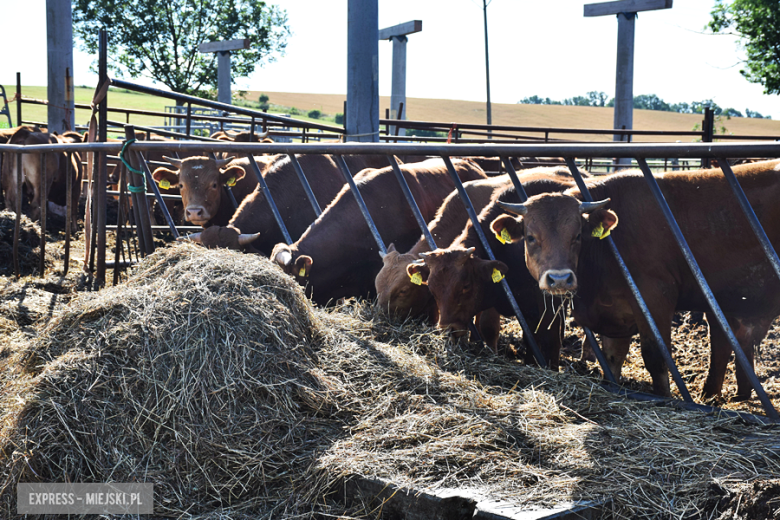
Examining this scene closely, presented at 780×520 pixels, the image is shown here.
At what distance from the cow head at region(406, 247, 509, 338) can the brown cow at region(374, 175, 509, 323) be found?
0.18 meters

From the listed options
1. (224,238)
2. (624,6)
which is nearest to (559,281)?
(224,238)

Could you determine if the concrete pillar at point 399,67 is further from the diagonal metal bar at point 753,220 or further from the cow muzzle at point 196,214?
the diagonal metal bar at point 753,220

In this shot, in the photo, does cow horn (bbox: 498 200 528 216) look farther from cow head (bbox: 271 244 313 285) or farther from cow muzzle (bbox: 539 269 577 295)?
cow head (bbox: 271 244 313 285)

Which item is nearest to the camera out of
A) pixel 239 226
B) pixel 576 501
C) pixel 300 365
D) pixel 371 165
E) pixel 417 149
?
pixel 576 501

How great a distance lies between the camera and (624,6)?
47.3 feet

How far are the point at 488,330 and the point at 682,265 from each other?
1625 millimetres

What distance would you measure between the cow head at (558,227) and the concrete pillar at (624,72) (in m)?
11.0

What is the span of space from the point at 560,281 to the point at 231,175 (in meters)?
4.81

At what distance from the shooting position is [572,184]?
18.7ft

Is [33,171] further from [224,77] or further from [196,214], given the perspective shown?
[224,77]

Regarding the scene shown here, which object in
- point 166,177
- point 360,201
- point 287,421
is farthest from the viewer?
point 166,177

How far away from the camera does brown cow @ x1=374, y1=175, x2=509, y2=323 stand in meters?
5.03

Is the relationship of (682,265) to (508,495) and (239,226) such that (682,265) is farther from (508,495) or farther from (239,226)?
(239,226)

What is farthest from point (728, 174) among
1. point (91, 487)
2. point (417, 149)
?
point (91, 487)
